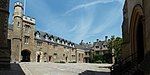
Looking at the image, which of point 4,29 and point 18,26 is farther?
point 18,26

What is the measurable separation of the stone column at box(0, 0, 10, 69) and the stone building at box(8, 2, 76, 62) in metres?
30.0

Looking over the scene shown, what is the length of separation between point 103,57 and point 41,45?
18.9m

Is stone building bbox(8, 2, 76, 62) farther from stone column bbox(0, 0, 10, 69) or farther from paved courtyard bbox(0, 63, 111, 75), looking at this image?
stone column bbox(0, 0, 10, 69)

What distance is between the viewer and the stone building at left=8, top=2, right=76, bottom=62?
56938 mm

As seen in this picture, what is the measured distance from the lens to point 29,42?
203ft

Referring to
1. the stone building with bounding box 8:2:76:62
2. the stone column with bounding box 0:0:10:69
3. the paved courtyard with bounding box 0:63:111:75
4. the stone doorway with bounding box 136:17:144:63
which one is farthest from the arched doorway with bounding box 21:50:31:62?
the stone doorway with bounding box 136:17:144:63

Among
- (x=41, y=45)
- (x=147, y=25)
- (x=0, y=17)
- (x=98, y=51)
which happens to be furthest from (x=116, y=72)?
(x=98, y=51)

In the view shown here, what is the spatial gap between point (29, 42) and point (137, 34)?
46.5 meters

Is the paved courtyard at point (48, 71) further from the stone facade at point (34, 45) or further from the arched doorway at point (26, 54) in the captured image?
the arched doorway at point (26, 54)

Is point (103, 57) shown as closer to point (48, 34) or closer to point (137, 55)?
point (48, 34)

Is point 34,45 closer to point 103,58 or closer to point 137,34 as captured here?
point 103,58

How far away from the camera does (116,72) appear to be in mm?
17500

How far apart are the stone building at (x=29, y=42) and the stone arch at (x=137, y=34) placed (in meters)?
38.2

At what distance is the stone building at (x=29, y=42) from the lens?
56.9m
